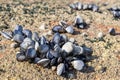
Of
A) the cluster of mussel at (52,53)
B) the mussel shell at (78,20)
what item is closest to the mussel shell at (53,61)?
the cluster of mussel at (52,53)

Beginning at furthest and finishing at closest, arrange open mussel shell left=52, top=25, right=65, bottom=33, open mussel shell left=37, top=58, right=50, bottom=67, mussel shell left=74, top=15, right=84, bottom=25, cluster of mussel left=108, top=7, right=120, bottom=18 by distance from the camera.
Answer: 1. cluster of mussel left=108, top=7, right=120, bottom=18
2. mussel shell left=74, top=15, right=84, bottom=25
3. open mussel shell left=52, top=25, right=65, bottom=33
4. open mussel shell left=37, top=58, right=50, bottom=67

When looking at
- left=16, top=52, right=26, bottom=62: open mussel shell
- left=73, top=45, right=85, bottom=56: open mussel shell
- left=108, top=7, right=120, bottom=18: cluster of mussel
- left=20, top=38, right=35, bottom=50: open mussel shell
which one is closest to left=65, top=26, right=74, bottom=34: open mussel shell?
left=73, top=45, right=85, bottom=56: open mussel shell

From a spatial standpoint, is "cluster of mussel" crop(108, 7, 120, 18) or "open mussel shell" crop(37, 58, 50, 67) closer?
"open mussel shell" crop(37, 58, 50, 67)

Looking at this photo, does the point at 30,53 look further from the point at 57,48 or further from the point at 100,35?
the point at 100,35

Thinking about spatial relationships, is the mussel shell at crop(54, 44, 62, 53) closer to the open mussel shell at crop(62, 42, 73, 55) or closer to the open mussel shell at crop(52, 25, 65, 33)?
the open mussel shell at crop(62, 42, 73, 55)

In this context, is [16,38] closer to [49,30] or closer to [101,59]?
[49,30]

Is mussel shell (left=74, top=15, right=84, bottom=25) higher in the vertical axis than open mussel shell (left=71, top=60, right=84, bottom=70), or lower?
higher
